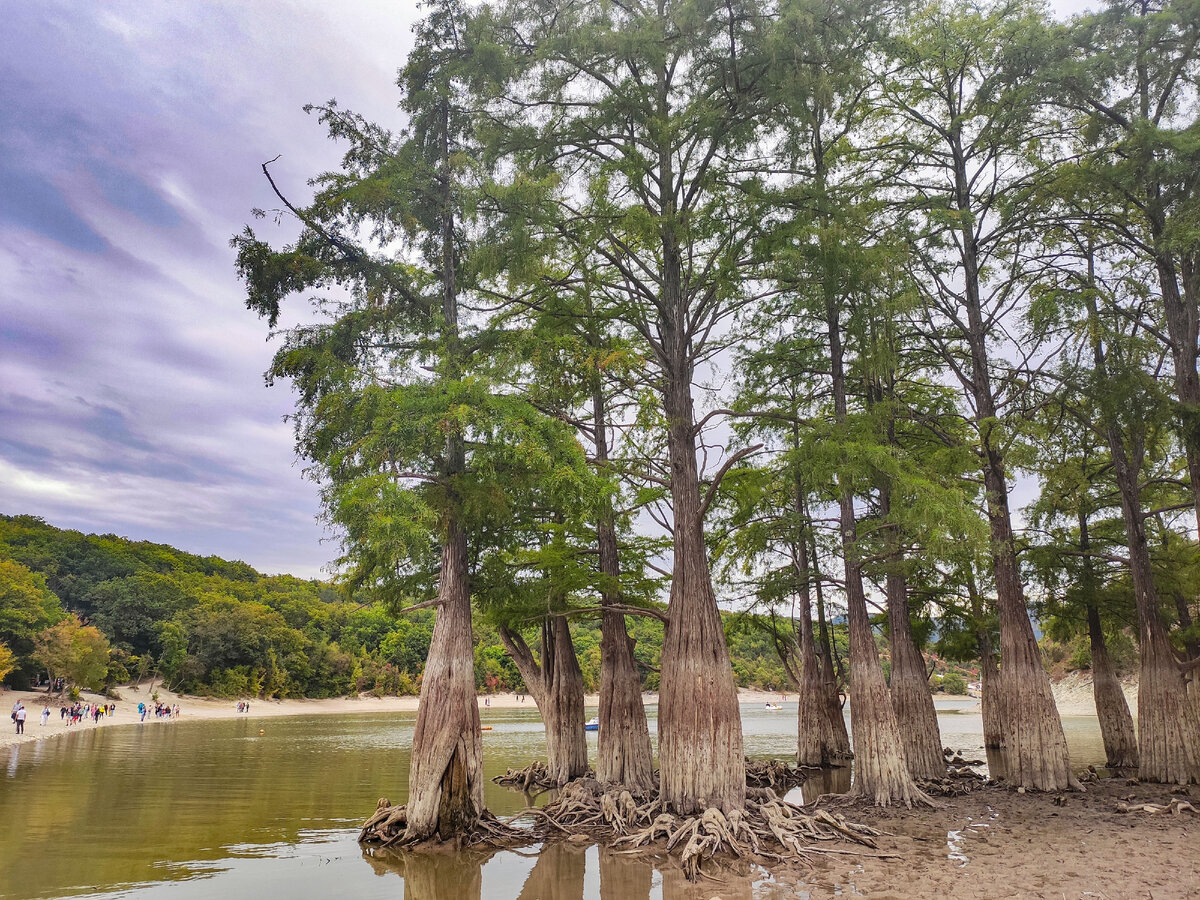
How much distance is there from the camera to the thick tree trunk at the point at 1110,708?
21625mm

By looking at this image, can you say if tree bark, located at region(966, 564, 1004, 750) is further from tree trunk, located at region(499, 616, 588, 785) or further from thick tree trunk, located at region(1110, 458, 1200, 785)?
tree trunk, located at region(499, 616, 588, 785)

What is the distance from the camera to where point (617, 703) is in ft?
56.9

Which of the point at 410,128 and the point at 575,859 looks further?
the point at 410,128

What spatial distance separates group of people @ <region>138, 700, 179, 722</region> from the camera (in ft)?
174

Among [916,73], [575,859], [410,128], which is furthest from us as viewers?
[916,73]

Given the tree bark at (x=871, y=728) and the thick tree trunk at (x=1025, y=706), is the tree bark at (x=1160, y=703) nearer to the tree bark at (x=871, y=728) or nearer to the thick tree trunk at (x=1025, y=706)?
the thick tree trunk at (x=1025, y=706)

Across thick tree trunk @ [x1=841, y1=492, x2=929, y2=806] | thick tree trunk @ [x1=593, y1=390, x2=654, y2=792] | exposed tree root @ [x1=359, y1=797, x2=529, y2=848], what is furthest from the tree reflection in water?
thick tree trunk @ [x1=841, y1=492, x2=929, y2=806]

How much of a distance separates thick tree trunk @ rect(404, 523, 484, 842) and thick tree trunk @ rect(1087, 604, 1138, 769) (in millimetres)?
18791

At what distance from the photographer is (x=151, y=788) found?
835 inches

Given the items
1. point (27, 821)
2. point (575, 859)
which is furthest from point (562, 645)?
point (27, 821)

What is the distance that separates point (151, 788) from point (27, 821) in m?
6.06

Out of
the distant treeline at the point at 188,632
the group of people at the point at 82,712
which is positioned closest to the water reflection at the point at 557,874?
the distant treeline at the point at 188,632

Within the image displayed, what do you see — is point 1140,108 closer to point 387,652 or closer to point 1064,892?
point 1064,892

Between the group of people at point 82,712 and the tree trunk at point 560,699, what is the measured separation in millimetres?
38508
